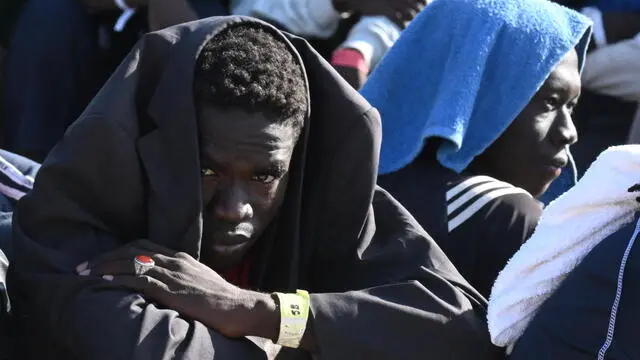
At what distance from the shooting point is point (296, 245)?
294cm

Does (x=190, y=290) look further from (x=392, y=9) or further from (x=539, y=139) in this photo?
(x=392, y=9)

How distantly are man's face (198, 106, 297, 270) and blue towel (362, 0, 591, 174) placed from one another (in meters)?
0.78

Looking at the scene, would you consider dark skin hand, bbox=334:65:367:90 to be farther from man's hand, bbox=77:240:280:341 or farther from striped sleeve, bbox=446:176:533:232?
man's hand, bbox=77:240:280:341

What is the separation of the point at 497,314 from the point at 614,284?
344 millimetres

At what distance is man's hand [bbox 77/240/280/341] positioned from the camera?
8.70 ft

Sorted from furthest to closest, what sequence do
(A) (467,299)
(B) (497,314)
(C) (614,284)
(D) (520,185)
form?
1. (D) (520,185)
2. (A) (467,299)
3. (B) (497,314)
4. (C) (614,284)

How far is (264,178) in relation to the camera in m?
2.83

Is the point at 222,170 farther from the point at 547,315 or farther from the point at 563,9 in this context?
the point at 563,9

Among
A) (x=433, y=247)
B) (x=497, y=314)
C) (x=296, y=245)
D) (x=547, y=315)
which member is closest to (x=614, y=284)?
(x=547, y=315)

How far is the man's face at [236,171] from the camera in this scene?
2756 mm

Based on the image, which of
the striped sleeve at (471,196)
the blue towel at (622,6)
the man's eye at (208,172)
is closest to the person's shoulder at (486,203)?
the striped sleeve at (471,196)

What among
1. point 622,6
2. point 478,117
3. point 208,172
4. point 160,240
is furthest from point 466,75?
point 622,6

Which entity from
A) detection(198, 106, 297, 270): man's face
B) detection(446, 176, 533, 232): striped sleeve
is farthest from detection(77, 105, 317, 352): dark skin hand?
detection(446, 176, 533, 232): striped sleeve

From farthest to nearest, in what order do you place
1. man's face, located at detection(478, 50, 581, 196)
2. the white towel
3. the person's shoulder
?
1. man's face, located at detection(478, 50, 581, 196)
2. the person's shoulder
3. the white towel
